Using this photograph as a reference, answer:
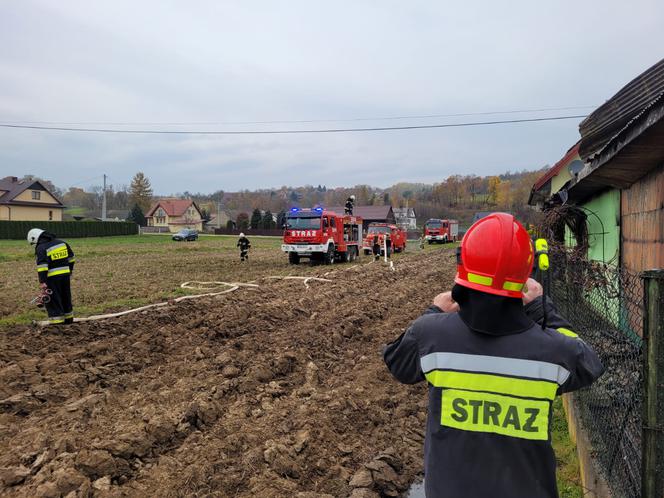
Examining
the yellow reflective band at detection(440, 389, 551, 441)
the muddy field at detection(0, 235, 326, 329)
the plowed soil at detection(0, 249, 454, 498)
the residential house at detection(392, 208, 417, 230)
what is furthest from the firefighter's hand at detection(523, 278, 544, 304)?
the residential house at detection(392, 208, 417, 230)

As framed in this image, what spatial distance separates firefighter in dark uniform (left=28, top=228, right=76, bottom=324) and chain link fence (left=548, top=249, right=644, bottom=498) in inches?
308

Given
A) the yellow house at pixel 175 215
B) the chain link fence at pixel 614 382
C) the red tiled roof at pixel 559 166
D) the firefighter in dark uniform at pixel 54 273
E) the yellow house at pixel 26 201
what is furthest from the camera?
the yellow house at pixel 175 215

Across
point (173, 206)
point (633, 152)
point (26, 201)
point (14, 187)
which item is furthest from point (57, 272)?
point (173, 206)

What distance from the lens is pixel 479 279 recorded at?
1.83 metres

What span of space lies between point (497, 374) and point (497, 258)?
408mm

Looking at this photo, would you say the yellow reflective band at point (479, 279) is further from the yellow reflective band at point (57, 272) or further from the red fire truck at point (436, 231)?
the red fire truck at point (436, 231)

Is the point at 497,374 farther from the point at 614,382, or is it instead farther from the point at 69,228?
the point at 69,228

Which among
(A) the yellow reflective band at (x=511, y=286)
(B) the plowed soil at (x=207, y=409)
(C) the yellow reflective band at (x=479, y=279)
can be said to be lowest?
(B) the plowed soil at (x=207, y=409)

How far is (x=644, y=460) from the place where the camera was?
2.30 m

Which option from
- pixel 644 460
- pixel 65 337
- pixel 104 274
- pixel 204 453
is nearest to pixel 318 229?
pixel 104 274

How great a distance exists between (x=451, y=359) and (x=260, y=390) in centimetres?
430

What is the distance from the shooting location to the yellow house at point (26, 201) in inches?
2272

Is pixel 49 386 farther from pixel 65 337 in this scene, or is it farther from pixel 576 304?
pixel 576 304

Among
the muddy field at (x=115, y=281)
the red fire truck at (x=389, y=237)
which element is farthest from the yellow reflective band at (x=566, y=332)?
the red fire truck at (x=389, y=237)
